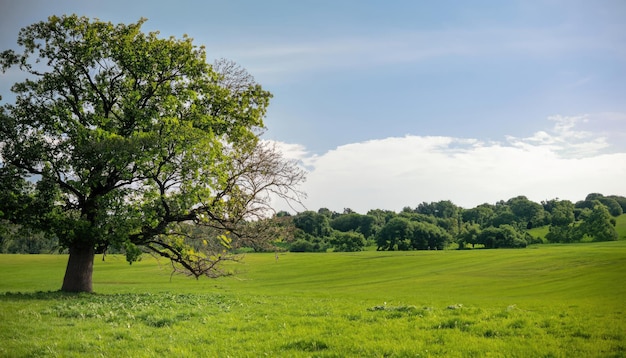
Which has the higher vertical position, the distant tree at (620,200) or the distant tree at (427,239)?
the distant tree at (620,200)

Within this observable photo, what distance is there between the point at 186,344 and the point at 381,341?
4.67 metres

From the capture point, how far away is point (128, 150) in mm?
22250

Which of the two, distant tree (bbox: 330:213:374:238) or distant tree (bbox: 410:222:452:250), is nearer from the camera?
distant tree (bbox: 410:222:452:250)

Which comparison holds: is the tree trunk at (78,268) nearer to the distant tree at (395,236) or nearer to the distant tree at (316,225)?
the distant tree at (316,225)

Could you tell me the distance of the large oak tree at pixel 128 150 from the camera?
23.5 metres

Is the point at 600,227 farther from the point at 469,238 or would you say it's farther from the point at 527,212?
the point at 527,212

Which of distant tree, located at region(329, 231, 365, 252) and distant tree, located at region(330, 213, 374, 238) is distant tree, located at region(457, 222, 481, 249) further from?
distant tree, located at region(330, 213, 374, 238)

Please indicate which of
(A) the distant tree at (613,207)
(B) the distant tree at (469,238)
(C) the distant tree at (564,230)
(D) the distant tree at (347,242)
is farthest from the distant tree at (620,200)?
(D) the distant tree at (347,242)

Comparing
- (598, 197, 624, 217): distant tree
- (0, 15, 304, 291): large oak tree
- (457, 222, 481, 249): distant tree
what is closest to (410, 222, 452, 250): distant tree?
(457, 222, 481, 249): distant tree

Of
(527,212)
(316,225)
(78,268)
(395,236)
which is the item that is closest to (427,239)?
(395,236)

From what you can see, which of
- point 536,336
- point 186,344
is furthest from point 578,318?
point 186,344

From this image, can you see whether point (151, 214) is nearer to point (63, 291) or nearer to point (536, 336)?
point (63, 291)

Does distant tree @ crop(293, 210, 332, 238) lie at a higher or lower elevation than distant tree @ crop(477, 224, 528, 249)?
higher

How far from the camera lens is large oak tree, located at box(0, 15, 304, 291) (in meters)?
23.5
